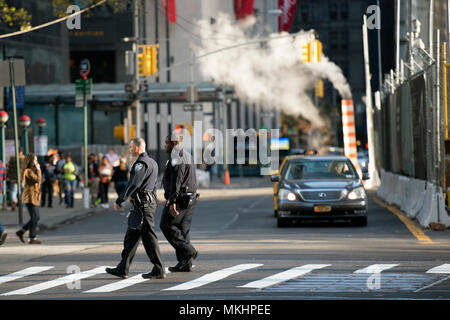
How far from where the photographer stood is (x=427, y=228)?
20.1m

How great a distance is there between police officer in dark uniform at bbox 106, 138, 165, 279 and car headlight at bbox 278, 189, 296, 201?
28.0ft

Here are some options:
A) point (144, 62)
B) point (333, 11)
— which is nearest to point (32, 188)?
point (144, 62)

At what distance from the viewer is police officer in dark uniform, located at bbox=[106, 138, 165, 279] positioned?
42.4ft

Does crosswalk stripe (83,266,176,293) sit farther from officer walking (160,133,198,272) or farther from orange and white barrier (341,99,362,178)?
orange and white barrier (341,99,362,178)

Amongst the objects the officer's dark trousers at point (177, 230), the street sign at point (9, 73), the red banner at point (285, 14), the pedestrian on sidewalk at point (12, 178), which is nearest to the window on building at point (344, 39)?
the red banner at point (285, 14)

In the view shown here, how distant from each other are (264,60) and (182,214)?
5642 cm

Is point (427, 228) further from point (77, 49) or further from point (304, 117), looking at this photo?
point (304, 117)

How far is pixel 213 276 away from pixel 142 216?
1181 millimetres

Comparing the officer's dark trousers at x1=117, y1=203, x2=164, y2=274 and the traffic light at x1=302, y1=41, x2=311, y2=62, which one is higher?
the traffic light at x1=302, y1=41, x2=311, y2=62

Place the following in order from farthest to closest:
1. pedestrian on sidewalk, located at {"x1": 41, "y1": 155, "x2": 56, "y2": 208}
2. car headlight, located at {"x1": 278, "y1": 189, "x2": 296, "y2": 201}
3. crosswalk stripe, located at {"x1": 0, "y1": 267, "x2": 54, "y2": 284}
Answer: pedestrian on sidewalk, located at {"x1": 41, "y1": 155, "x2": 56, "y2": 208}, car headlight, located at {"x1": 278, "y1": 189, "x2": 296, "y2": 201}, crosswalk stripe, located at {"x1": 0, "y1": 267, "x2": 54, "y2": 284}

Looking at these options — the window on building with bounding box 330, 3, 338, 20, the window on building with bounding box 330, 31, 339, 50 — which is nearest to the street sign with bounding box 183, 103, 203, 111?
the window on building with bounding box 330, 31, 339, 50

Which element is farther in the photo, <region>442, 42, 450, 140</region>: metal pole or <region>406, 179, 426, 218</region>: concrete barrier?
<region>406, 179, 426, 218</region>: concrete barrier

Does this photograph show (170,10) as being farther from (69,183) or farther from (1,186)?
(1,186)
